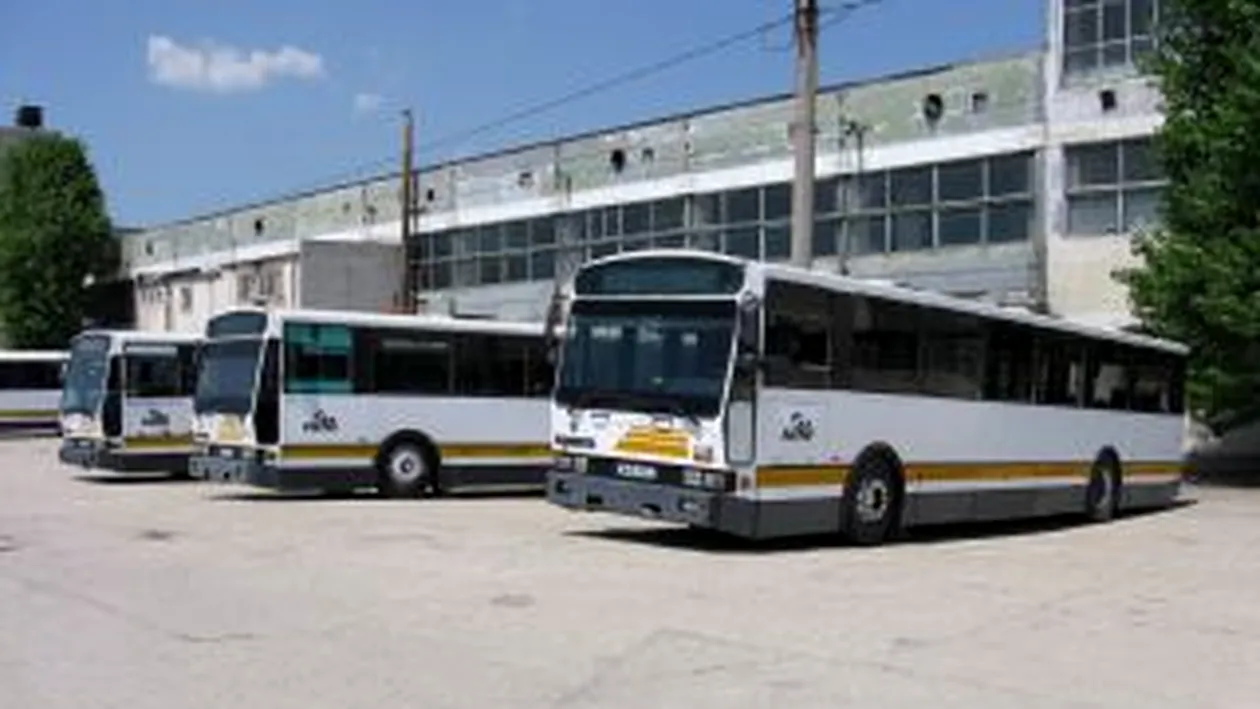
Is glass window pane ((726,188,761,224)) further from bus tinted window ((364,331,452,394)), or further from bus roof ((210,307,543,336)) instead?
bus tinted window ((364,331,452,394))

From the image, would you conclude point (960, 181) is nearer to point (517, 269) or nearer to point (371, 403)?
point (371, 403)

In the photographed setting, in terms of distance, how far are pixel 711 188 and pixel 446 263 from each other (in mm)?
13802

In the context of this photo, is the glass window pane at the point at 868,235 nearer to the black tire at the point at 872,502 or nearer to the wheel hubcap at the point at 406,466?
the wheel hubcap at the point at 406,466

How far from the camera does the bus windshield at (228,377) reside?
86.5ft

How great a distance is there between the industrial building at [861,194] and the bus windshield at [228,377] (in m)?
16.0

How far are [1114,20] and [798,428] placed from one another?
19.7 metres

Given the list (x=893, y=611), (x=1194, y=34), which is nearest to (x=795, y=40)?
(x=1194, y=34)

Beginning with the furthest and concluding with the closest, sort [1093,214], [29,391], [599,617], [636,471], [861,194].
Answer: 1. [29,391]
2. [861,194]
3. [1093,214]
4. [636,471]
5. [599,617]

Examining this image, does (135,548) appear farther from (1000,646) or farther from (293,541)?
(1000,646)

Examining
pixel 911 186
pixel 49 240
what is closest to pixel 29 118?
pixel 49 240

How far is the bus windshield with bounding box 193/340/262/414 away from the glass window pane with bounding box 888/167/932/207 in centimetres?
1704

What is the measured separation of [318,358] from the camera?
2642cm

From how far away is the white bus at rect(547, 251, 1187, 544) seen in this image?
59.6 ft

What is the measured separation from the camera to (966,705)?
413 inches
